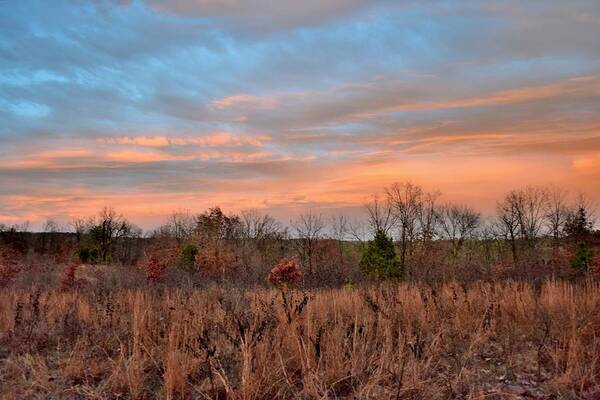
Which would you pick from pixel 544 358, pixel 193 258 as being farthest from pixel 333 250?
pixel 544 358

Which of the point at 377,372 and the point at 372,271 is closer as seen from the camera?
the point at 377,372

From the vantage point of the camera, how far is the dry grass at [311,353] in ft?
16.7

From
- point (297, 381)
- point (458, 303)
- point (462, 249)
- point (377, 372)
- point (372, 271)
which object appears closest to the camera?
point (377, 372)

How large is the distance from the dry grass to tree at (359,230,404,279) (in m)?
10.6

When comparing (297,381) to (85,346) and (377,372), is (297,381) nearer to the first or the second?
(377,372)

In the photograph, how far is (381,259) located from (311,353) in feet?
48.2

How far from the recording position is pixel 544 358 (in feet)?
20.5

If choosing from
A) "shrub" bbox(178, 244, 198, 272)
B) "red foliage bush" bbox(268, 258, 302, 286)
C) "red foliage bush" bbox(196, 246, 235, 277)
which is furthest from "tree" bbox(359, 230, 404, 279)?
"shrub" bbox(178, 244, 198, 272)

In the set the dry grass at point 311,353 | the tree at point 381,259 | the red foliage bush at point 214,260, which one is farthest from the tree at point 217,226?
the dry grass at point 311,353

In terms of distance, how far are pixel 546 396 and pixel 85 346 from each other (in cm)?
546

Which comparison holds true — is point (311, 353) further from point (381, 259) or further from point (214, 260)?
point (214, 260)

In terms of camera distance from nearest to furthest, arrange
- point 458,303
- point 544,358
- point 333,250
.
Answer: point 544,358, point 458,303, point 333,250

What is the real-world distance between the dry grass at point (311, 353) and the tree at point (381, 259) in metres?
10.6

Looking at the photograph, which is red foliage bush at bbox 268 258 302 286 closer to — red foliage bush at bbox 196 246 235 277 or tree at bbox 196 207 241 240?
red foliage bush at bbox 196 246 235 277
